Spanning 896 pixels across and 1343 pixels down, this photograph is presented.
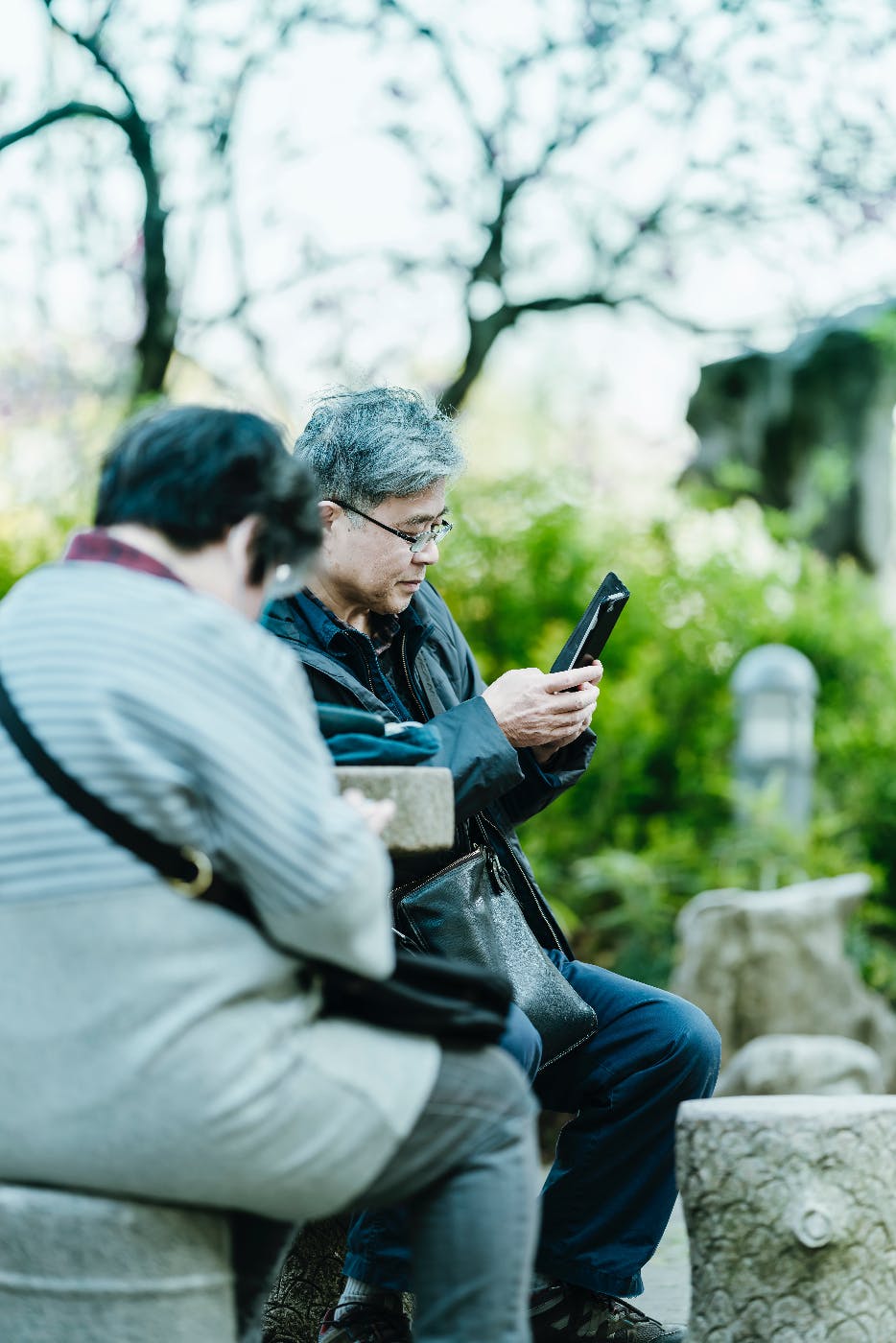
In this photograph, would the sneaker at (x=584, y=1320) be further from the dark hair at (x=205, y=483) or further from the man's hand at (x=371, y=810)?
the dark hair at (x=205, y=483)

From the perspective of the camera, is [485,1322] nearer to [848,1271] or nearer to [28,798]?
[848,1271]

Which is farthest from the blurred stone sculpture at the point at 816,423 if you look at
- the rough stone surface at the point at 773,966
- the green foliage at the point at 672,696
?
the rough stone surface at the point at 773,966

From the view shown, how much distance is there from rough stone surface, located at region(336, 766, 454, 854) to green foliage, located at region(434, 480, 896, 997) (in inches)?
188

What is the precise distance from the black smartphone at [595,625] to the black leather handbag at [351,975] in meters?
1.10

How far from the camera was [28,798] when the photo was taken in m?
1.81

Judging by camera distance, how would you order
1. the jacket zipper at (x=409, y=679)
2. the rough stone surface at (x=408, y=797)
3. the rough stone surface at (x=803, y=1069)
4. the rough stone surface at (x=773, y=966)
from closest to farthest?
the rough stone surface at (x=408, y=797)
the jacket zipper at (x=409, y=679)
the rough stone surface at (x=803, y=1069)
the rough stone surface at (x=773, y=966)

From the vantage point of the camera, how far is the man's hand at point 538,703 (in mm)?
3000

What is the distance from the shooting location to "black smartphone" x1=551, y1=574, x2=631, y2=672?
312 cm

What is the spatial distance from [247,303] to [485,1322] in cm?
880

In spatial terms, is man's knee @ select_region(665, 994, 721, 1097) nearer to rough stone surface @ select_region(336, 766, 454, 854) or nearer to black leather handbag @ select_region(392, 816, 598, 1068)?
black leather handbag @ select_region(392, 816, 598, 1068)

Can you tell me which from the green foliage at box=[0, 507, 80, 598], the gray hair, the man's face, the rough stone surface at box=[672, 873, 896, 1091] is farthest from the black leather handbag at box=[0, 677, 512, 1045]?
the green foliage at box=[0, 507, 80, 598]

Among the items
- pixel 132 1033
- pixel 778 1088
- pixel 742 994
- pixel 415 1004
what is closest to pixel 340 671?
pixel 415 1004

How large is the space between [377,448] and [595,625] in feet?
1.89

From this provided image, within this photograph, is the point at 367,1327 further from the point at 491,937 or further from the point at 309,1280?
the point at 491,937
